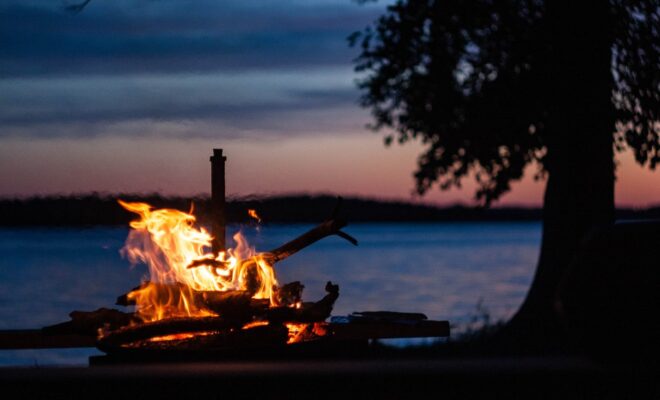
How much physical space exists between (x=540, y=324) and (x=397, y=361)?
7.43 metres

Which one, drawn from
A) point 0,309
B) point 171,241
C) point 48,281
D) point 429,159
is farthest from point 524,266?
point 171,241

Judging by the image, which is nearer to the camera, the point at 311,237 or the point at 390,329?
the point at 311,237

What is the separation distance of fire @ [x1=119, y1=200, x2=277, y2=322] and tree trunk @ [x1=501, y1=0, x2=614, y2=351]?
5.00 meters

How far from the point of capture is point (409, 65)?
1293cm

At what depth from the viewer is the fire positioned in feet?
20.8

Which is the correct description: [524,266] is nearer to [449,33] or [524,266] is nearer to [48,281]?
[48,281]

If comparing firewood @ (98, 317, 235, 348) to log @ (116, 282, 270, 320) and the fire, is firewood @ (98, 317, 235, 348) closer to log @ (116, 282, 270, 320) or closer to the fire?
log @ (116, 282, 270, 320)

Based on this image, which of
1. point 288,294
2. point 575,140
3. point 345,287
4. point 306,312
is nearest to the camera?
point 306,312

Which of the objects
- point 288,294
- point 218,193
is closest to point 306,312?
point 288,294

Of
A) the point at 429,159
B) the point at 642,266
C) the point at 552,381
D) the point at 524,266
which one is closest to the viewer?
the point at 552,381

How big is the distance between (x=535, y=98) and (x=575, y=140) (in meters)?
1.32

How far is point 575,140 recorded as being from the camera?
35.7ft

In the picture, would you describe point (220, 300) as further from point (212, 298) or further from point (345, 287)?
point (345, 287)

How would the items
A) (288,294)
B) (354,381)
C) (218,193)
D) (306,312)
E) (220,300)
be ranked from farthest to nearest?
(218,193)
(288,294)
(306,312)
(220,300)
(354,381)
